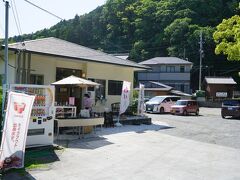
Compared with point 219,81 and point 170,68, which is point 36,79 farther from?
point 219,81

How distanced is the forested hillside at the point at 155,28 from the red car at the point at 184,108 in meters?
26.9

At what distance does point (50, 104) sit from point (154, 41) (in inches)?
2036

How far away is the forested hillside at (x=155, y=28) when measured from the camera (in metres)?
54.1

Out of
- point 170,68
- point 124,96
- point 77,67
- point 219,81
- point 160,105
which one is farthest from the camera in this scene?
point 170,68

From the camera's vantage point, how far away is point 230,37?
53.6 feet

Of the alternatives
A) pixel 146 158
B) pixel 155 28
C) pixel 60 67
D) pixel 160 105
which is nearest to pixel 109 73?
pixel 60 67

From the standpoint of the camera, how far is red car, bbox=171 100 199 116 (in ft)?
90.3

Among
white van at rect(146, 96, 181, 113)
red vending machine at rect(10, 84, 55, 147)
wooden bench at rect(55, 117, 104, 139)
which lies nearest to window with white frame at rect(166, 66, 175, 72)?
white van at rect(146, 96, 181, 113)

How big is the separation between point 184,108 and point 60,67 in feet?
44.9

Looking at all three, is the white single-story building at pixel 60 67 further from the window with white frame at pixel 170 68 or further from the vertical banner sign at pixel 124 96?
the window with white frame at pixel 170 68

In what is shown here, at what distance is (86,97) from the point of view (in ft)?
53.5

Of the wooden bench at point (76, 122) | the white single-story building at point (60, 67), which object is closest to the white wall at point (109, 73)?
the white single-story building at point (60, 67)

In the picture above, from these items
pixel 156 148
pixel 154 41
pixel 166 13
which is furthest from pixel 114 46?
pixel 156 148

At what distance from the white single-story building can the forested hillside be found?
31.6 metres
